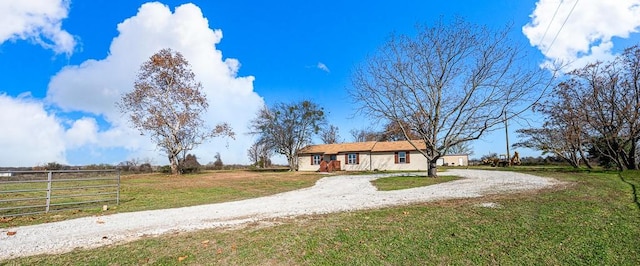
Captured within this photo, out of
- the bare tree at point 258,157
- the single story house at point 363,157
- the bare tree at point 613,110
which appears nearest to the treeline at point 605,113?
the bare tree at point 613,110

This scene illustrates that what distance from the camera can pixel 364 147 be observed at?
3638 centimetres

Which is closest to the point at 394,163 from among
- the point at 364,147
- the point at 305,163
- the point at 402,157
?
the point at 402,157

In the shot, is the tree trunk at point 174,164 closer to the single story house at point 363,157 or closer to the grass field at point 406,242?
the single story house at point 363,157

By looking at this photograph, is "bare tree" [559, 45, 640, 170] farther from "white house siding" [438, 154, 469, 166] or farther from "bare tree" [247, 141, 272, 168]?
"bare tree" [247, 141, 272, 168]

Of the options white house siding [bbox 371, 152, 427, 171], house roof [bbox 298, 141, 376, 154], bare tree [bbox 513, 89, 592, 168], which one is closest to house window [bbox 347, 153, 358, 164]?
house roof [bbox 298, 141, 376, 154]

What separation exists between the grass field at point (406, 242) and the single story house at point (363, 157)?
27.0m

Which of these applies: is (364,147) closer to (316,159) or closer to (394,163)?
(394,163)

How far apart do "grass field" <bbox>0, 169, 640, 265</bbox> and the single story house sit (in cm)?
2703

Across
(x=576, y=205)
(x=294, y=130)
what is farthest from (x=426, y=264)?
(x=294, y=130)

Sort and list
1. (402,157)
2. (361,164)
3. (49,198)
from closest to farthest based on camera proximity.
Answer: (49,198)
(402,157)
(361,164)

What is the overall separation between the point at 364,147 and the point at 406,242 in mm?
31901

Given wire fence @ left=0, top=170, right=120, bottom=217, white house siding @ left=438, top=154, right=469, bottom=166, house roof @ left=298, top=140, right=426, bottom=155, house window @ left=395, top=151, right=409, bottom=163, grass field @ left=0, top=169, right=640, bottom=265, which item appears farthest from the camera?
white house siding @ left=438, top=154, right=469, bottom=166

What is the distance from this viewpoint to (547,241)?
184 inches

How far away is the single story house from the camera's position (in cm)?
3353
